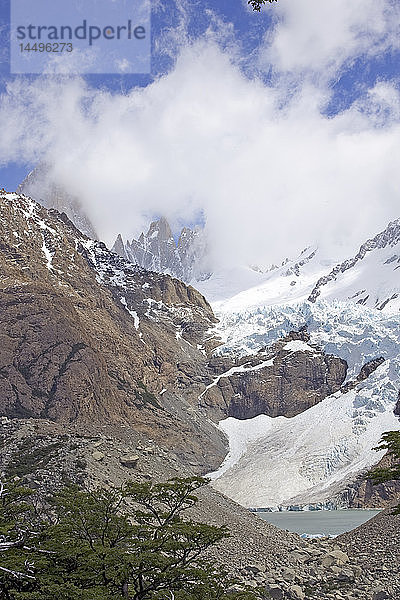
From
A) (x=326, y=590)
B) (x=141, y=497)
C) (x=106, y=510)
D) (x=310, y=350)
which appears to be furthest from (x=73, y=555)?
(x=310, y=350)

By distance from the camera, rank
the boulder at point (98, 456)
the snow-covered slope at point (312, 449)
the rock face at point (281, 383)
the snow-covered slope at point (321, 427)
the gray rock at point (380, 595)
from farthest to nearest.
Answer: the rock face at point (281, 383)
the snow-covered slope at point (321, 427)
the snow-covered slope at point (312, 449)
the boulder at point (98, 456)
the gray rock at point (380, 595)

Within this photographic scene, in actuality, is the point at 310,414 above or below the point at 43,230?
below

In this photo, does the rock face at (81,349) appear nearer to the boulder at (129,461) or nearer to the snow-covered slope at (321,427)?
the snow-covered slope at (321,427)

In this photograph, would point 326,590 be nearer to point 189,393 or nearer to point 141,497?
point 141,497

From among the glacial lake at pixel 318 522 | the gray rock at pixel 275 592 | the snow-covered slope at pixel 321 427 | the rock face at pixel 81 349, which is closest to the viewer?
the gray rock at pixel 275 592

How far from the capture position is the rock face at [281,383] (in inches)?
6959

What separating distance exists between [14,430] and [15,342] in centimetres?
8956

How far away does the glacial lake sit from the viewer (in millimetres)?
71375

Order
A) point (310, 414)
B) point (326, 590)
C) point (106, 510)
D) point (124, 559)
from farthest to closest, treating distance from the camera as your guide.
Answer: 1. point (310, 414)
2. point (326, 590)
3. point (106, 510)
4. point (124, 559)

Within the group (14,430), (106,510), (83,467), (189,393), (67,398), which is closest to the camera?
(106,510)

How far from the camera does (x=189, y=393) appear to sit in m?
178

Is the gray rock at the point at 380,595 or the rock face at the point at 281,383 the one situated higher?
the rock face at the point at 281,383

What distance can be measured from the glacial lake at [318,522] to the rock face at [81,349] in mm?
40743

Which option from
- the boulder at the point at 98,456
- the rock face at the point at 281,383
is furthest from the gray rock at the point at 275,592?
the rock face at the point at 281,383
